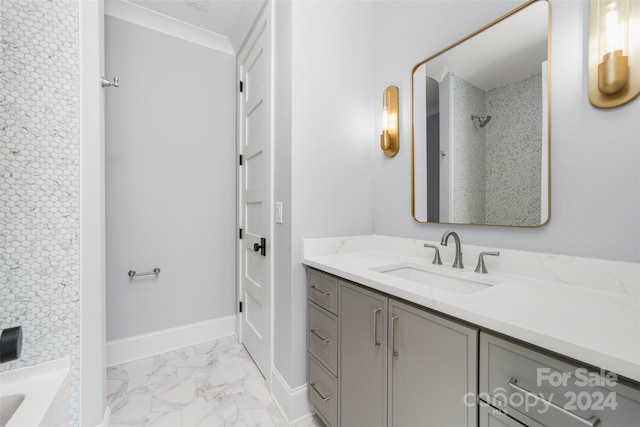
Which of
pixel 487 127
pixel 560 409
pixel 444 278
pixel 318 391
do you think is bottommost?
pixel 318 391

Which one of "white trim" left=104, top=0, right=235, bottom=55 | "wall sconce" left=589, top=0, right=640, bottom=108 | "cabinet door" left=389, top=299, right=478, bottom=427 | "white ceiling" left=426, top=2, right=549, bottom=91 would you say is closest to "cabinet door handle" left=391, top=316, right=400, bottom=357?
"cabinet door" left=389, top=299, right=478, bottom=427

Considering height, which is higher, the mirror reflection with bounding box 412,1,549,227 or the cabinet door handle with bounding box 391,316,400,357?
the mirror reflection with bounding box 412,1,549,227

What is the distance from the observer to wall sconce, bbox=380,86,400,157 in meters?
1.70

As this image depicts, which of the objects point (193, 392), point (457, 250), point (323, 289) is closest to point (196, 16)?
point (323, 289)

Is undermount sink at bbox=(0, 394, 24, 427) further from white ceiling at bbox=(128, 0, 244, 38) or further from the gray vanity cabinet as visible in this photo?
white ceiling at bbox=(128, 0, 244, 38)

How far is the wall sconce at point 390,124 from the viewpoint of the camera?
5.58 ft

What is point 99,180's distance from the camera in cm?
126

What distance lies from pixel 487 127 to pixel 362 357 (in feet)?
4.07

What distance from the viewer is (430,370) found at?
860mm

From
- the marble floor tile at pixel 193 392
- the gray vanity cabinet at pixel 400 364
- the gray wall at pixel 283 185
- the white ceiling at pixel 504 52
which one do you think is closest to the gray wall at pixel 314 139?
the gray wall at pixel 283 185

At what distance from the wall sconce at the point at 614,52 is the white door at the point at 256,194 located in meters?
1.55

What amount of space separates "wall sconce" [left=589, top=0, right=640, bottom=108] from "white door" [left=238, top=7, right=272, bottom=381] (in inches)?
61.0

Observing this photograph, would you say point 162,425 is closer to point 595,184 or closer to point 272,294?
point 272,294

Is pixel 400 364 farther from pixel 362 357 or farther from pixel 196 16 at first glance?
pixel 196 16
